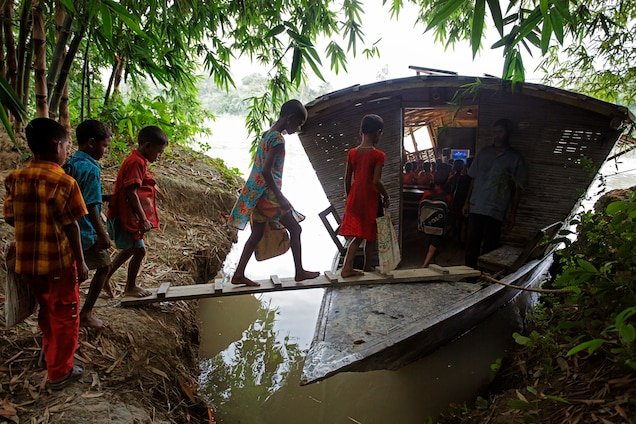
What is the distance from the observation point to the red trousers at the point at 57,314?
1.89m

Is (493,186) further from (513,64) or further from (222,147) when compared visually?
(222,147)

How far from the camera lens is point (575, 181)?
12.9 feet

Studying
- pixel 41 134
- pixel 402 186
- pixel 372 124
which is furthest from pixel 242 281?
pixel 402 186

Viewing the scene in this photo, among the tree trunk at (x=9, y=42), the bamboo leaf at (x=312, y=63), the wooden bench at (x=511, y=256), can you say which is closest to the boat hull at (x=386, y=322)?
Result: the wooden bench at (x=511, y=256)

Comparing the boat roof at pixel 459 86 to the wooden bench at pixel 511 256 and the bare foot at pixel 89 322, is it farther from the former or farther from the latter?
the bare foot at pixel 89 322

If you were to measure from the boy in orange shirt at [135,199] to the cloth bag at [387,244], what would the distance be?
1.77 m

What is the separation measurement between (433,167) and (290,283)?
16.2 feet

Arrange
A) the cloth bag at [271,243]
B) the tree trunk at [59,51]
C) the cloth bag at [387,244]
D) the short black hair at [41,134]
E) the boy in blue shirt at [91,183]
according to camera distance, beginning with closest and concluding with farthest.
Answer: the short black hair at [41,134], the boy in blue shirt at [91,183], the tree trunk at [59,51], the cloth bag at [271,243], the cloth bag at [387,244]

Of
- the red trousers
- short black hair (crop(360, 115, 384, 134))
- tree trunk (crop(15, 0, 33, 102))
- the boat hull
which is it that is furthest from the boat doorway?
tree trunk (crop(15, 0, 33, 102))

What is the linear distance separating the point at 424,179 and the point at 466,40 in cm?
310

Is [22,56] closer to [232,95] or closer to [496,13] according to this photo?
[496,13]

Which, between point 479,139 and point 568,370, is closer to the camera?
point 568,370

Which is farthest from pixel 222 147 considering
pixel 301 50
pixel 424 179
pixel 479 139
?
pixel 301 50

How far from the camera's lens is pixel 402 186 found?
4.35 meters
